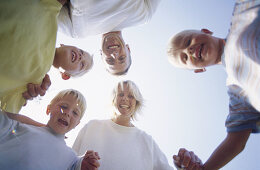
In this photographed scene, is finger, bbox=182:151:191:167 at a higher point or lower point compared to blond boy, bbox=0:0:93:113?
lower

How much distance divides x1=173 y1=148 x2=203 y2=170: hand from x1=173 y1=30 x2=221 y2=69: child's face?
0.57m

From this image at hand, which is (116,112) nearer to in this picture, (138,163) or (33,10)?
(138,163)

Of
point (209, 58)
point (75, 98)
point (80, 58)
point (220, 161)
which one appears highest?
point (209, 58)

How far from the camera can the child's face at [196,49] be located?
3.49ft

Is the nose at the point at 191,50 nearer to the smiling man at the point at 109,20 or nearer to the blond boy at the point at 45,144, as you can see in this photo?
the smiling man at the point at 109,20

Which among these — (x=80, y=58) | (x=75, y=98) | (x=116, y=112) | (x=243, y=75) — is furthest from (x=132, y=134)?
(x=243, y=75)

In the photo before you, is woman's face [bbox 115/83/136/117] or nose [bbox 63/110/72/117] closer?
nose [bbox 63/110/72/117]

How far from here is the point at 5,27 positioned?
0.88 m

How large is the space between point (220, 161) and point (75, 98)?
120cm

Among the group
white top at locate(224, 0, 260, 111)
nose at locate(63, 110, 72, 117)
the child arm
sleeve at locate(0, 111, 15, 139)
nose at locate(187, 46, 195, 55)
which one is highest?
white top at locate(224, 0, 260, 111)

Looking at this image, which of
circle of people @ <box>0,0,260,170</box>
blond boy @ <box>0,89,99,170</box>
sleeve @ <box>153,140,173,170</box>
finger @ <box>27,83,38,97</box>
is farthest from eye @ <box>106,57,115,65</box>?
sleeve @ <box>153,140,173,170</box>

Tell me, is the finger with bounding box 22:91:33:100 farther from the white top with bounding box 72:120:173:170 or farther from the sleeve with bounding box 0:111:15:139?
the white top with bounding box 72:120:173:170

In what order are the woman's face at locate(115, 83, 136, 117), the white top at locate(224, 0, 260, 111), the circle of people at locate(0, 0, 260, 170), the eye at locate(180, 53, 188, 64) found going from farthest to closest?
the woman's face at locate(115, 83, 136, 117)
the eye at locate(180, 53, 188, 64)
the circle of people at locate(0, 0, 260, 170)
the white top at locate(224, 0, 260, 111)

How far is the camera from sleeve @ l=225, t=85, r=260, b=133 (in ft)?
2.68
